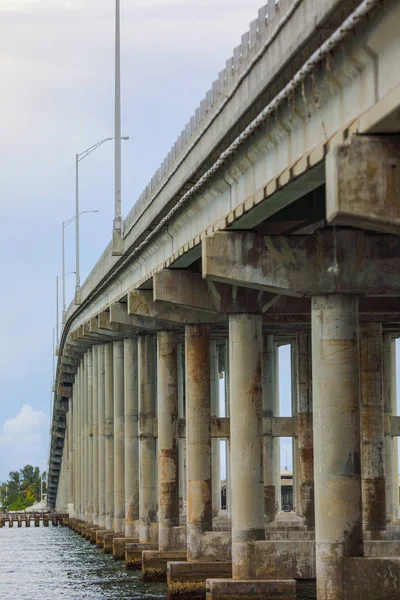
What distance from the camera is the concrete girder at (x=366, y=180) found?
67.3ft

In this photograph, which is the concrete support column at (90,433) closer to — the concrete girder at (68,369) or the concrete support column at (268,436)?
the concrete girder at (68,369)

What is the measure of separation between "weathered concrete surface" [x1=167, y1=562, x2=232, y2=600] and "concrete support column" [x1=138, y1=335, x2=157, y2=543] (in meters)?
15.2

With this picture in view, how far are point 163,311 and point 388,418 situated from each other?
15.4 metres

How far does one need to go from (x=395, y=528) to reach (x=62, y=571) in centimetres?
1458

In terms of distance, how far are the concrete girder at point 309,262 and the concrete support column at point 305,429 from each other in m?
26.9

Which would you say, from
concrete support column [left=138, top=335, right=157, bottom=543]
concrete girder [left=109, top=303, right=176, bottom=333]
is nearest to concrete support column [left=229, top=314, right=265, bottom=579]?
concrete girder [left=109, top=303, right=176, bottom=333]

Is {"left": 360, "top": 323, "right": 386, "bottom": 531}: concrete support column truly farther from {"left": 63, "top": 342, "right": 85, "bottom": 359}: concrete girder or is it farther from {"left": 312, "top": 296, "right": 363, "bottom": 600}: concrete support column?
{"left": 63, "top": 342, "right": 85, "bottom": 359}: concrete girder

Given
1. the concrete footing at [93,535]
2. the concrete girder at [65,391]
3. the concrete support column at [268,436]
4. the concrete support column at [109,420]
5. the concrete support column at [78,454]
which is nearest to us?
the concrete support column at [268,436]

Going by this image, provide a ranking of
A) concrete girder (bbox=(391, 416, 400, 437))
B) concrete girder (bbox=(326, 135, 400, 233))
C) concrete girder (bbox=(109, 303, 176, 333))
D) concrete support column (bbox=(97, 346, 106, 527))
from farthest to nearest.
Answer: concrete support column (bbox=(97, 346, 106, 527))
concrete girder (bbox=(391, 416, 400, 437))
concrete girder (bbox=(109, 303, 176, 333))
concrete girder (bbox=(326, 135, 400, 233))

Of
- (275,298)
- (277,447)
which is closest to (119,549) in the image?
(277,447)

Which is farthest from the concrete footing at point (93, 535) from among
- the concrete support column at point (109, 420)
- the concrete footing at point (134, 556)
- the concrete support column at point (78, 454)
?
the concrete support column at point (78, 454)

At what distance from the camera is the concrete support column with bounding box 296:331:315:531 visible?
59844 millimetres

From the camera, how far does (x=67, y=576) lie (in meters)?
57.8

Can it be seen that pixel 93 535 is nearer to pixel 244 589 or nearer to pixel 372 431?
pixel 372 431
